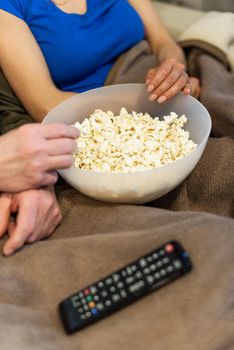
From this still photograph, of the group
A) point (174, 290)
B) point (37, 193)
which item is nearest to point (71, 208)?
point (37, 193)

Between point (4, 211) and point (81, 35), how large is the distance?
1.80ft

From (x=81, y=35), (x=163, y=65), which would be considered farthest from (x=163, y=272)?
(x=81, y=35)

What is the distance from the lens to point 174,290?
2.39 ft

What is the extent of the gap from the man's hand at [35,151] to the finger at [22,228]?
52 mm

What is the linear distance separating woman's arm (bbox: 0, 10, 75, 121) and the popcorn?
0.14 meters

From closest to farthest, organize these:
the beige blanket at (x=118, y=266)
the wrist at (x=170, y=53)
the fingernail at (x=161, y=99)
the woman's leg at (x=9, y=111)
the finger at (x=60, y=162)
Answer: the beige blanket at (x=118, y=266)
the finger at (x=60, y=162)
the fingernail at (x=161, y=99)
the woman's leg at (x=9, y=111)
the wrist at (x=170, y=53)

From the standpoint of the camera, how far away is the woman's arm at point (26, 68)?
1.07m

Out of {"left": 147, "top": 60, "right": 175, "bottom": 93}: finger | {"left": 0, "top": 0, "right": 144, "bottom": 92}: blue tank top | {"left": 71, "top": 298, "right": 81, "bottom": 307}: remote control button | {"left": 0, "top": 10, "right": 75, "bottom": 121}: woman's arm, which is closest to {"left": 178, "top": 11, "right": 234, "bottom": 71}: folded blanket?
{"left": 0, "top": 0, "right": 144, "bottom": 92}: blue tank top

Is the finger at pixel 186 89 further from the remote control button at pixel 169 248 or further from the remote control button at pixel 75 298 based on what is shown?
the remote control button at pixel 75 298

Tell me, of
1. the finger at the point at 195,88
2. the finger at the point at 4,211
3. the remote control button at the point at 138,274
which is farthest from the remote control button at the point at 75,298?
the finger at the point at 195,88

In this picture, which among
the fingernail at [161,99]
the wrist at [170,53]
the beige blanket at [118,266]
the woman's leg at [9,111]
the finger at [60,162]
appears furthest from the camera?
the wrist at [170,53]

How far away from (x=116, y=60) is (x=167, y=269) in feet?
2.39

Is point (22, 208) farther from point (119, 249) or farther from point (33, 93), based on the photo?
point (33, 93)

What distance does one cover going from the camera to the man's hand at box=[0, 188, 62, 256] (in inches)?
32.5
